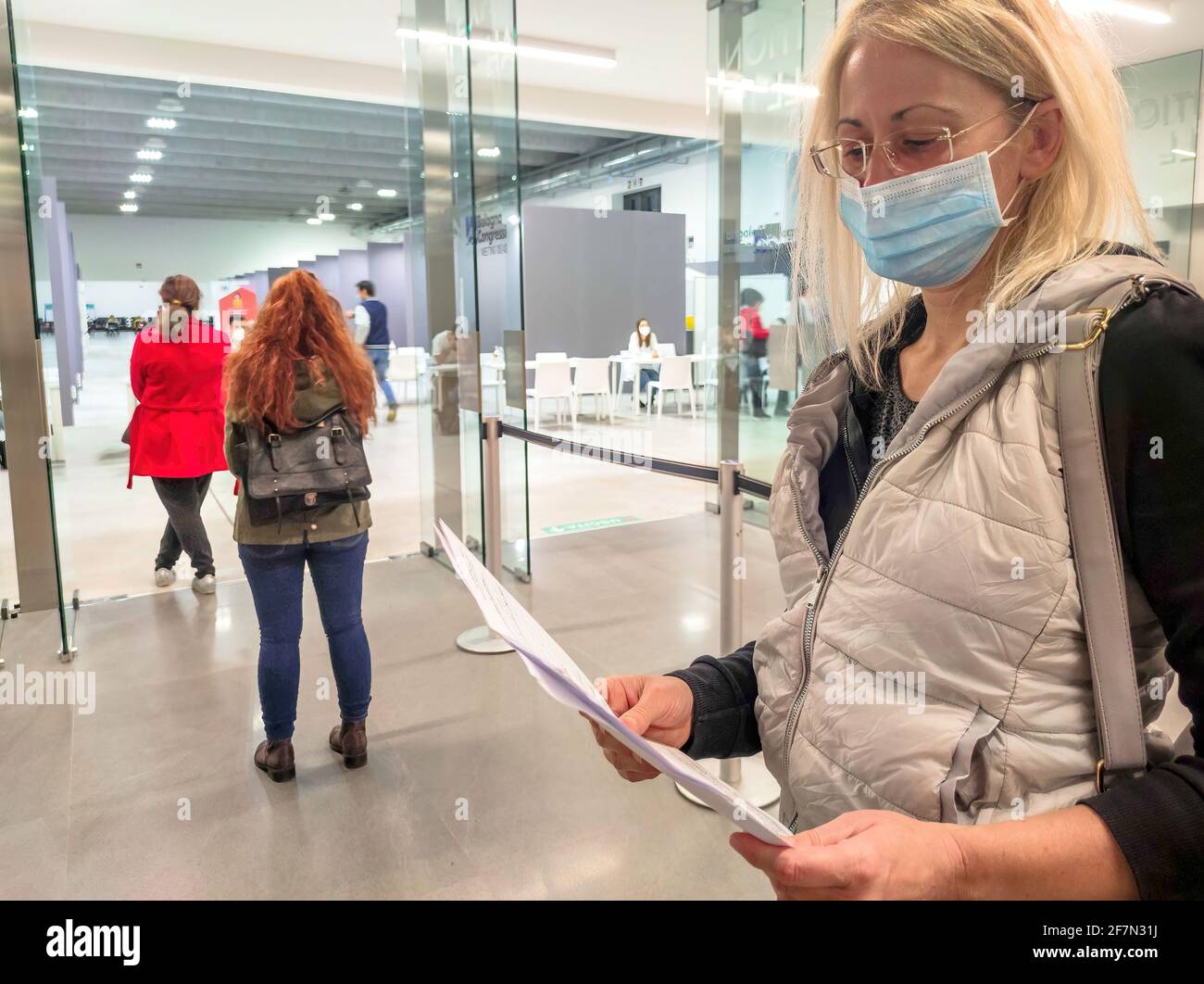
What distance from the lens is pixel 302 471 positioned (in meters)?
2.91

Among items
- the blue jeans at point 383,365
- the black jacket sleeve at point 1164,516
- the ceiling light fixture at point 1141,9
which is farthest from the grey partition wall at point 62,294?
the black jacket sleeve at point 1164,516

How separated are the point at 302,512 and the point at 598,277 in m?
11.7

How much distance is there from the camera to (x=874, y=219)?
1028 mm

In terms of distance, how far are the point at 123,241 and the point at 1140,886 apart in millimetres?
27706

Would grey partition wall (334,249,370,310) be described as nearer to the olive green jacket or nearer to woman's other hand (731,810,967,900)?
the olive green jacket

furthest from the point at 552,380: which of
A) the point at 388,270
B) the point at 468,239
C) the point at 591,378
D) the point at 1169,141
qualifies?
the point at 388,270

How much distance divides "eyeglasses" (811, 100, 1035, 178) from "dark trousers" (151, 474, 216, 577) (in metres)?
4.58

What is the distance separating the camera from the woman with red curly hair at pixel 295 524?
9.53 feet

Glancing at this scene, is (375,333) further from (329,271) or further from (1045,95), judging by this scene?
(1045,95)

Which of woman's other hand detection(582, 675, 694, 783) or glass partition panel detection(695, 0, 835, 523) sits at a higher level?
glass partition panel detection(695, 0, 835, 523)

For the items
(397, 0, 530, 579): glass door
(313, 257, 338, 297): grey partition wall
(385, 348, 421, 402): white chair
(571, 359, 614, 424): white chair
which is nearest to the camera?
(397, 0, 530, 579): glass door

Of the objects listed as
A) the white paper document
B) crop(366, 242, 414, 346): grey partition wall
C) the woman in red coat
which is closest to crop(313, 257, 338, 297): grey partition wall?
crop(366, 242, 414, 346): grey partition wall

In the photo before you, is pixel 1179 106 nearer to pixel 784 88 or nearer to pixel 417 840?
pixel 784 88

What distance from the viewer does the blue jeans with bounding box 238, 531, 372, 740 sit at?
296 cm
